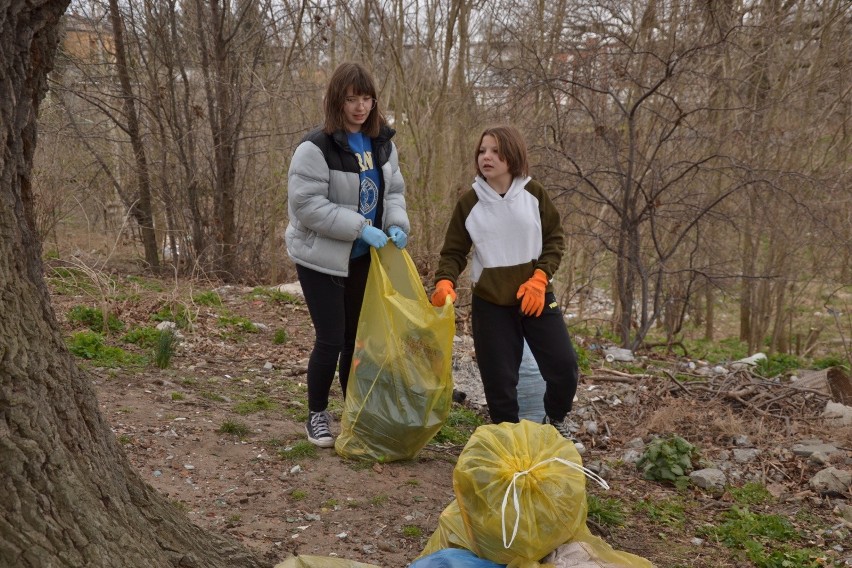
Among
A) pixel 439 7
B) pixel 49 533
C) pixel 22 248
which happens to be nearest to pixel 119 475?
pixel 49 533

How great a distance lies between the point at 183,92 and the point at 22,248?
24.9 feet

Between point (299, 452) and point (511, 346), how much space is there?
1.11 metres

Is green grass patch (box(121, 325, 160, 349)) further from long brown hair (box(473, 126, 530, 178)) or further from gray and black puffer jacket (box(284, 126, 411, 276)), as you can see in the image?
long brown hair (box(473, 126, 530, 178))

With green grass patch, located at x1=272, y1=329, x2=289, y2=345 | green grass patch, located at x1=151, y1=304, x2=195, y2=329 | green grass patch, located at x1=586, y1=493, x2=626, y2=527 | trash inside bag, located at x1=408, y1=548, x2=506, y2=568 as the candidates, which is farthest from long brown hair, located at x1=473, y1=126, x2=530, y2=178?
green grass patch, located at x1=151, y1=304, x2=195, y2=329

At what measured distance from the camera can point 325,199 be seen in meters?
3.38

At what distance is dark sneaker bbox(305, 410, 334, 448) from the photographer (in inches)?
148

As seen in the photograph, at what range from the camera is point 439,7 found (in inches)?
356

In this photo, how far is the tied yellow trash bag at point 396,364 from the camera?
349 cm

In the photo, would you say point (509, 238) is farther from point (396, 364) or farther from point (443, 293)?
point (396, 364)

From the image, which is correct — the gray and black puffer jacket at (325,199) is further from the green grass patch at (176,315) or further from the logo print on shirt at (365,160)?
the green grass patch at (176,315)

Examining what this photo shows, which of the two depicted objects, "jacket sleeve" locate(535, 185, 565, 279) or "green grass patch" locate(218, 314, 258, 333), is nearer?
"jacket sleeve" locate(535, 185, 565, 279)

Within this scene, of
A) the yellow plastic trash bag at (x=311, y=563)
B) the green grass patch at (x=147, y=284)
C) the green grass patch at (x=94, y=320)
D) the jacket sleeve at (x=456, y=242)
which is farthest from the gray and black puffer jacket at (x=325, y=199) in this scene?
the green grass patch at (x=147, y=284)

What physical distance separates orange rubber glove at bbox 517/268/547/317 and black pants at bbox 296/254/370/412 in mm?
737

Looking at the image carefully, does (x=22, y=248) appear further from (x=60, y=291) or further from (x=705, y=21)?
(x=705, y=21)
